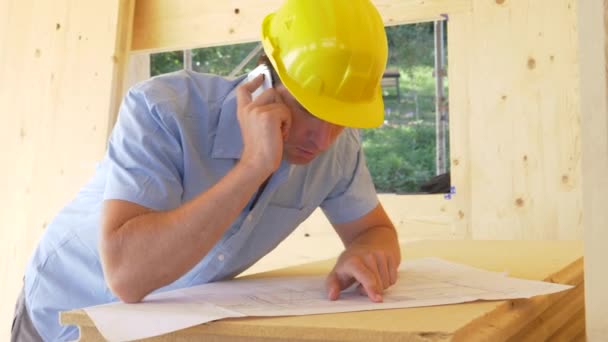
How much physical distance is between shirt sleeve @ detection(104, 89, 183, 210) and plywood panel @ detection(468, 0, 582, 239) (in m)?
1.78

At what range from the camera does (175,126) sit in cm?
148

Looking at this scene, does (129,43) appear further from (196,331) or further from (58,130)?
(196,331)

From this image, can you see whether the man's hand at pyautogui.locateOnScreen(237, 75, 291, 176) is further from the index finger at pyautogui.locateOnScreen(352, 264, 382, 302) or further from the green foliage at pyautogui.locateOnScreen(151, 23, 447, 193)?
the green foliage at pyautogui.locateOnScreen(151, 23, 447, 193)

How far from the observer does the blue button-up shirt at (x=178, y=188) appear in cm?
144

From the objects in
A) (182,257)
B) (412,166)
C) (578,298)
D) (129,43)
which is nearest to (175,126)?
(182,257)

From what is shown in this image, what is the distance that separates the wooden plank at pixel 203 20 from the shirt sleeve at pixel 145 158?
188 centimetres

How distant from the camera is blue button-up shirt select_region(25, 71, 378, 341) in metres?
1.44

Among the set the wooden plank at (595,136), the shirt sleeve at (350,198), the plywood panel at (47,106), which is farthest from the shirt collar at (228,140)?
the plywood panel at (47,106)

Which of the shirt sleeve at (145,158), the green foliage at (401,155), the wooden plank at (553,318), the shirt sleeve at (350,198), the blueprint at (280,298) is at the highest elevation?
the shirt sleeve at (145,158)

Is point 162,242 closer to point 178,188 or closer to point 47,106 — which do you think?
point 178,188

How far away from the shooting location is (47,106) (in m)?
3.85

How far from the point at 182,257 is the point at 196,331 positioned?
0.29m

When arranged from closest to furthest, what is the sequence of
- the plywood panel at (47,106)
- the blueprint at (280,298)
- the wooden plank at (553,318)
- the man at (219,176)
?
the blueprint at (280,298) → the wooden plank at (553,318) → the man at (219,176) → the plywood panel at (47,106)

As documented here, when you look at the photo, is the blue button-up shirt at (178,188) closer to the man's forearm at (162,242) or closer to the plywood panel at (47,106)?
the man's forearm at (162,242)
